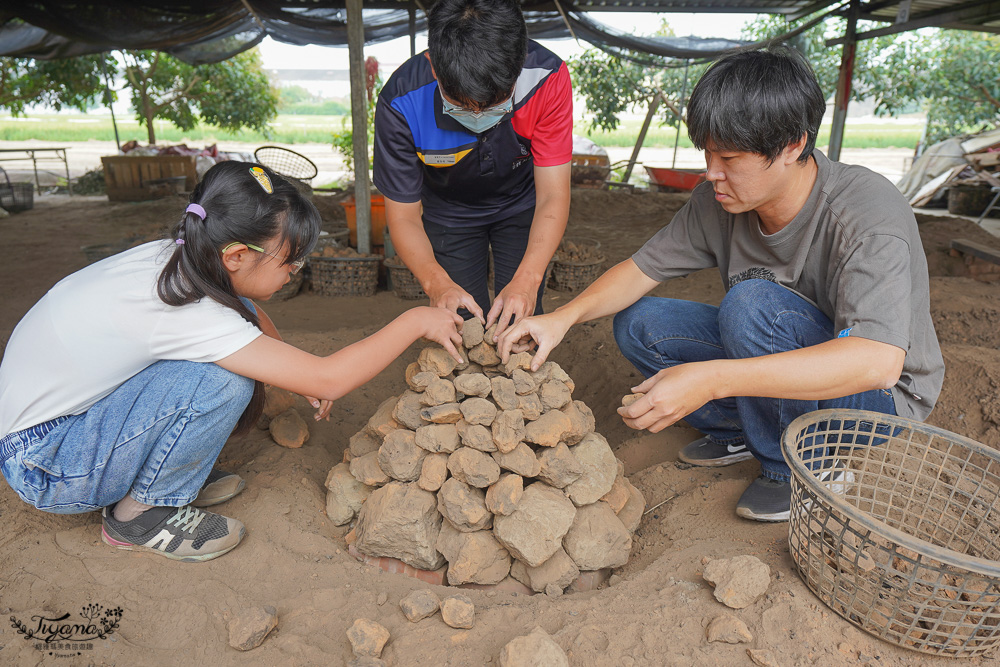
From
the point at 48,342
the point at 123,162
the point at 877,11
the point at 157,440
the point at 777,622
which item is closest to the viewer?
the point at 777,622

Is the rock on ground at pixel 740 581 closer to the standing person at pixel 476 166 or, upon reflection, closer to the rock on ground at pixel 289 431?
the standing person at pixel 476 166

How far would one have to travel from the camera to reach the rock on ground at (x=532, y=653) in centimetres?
148

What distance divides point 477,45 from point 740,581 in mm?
1719

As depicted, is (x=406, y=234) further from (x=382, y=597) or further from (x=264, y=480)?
(x=382, y=597)

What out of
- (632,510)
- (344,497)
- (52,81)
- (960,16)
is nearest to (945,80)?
(960,16)

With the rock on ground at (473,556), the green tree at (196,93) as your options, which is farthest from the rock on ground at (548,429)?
the green tree at (196,93)

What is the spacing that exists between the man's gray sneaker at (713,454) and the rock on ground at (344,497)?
4.27ft

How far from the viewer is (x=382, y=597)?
1819mm

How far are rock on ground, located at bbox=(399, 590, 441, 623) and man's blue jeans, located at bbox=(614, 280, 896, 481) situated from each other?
1.21 m

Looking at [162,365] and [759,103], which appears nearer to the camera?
[759,103]

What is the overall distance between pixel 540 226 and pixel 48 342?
172cm

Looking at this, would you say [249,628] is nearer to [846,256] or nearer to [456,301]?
[456,301]

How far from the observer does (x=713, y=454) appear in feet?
8.48

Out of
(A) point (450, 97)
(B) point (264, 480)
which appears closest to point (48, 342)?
(B) point (264, 480)
